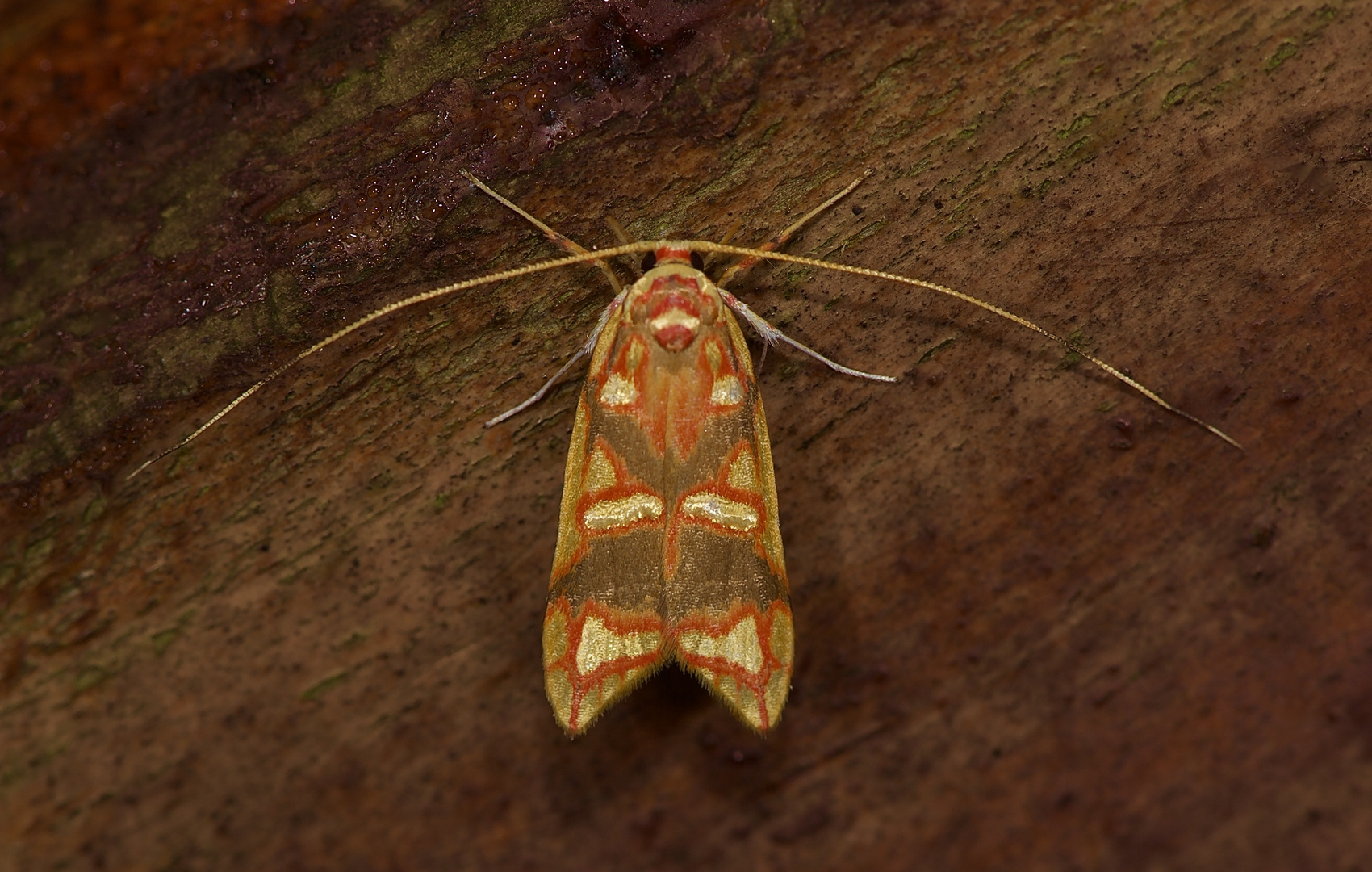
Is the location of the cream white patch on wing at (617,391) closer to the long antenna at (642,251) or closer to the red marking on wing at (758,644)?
the long antenna at (642,251)

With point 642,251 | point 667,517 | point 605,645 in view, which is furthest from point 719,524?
point 642,251

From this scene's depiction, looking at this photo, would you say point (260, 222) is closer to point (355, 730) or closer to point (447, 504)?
point (447, 504)

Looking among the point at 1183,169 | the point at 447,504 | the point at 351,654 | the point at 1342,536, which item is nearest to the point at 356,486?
the point at 447,504

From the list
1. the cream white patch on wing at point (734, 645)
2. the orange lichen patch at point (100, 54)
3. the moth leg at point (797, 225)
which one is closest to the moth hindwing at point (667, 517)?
the cream white patch on wing at point (734, 645)

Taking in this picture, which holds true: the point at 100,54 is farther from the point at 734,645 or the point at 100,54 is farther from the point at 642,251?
the point at 734,645

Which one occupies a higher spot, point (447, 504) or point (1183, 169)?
point (447, 504)

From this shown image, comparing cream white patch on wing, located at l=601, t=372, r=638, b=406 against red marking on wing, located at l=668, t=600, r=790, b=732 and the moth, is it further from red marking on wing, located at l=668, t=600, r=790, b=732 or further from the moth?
red marking on wing, located at l=668, t=600, r=790, b=732
